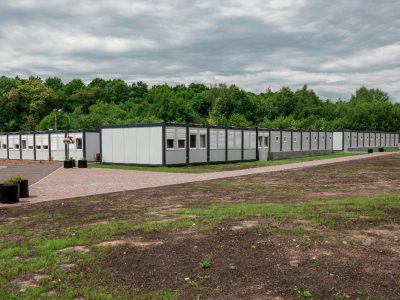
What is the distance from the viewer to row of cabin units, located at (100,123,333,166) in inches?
1379

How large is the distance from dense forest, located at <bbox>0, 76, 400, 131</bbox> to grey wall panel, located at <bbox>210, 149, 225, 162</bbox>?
3399cm

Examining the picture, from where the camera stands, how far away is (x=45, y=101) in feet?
337

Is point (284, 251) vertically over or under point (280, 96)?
under

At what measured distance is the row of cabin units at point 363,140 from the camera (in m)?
68.9

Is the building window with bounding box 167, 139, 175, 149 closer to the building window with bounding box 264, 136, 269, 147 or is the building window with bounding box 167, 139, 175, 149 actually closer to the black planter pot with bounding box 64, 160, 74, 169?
the black planter pot with bounding box 64, 160, 74, 169

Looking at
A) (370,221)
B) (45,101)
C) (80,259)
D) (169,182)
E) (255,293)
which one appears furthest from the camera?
(45,101)

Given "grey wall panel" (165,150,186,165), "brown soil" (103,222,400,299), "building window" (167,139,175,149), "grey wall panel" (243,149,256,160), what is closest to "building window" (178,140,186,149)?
"grey wall panel" (165,150,186,165)

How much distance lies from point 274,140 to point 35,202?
3857 centimetres

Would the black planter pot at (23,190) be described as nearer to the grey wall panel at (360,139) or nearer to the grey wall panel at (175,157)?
the grey wall panel at (175,157)

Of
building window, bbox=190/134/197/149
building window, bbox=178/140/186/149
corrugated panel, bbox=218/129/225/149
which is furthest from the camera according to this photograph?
corrugated panel, bbox=218/129/225/149

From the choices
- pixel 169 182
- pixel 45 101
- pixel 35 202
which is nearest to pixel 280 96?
pixel 45 101

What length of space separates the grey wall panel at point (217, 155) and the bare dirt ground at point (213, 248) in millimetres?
25402

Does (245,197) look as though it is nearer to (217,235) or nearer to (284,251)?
(217,235)

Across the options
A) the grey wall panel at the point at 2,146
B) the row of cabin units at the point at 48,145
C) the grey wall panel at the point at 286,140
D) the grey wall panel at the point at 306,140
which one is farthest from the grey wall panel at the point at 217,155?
the grey wall panel at the point at 2,146
